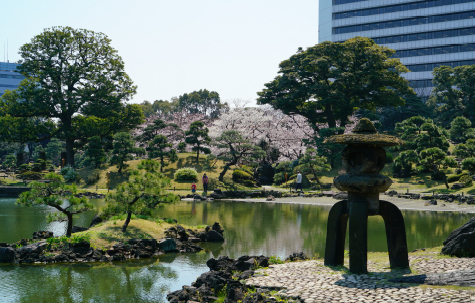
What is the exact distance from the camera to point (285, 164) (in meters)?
36.6

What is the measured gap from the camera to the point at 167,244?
12.3 metres

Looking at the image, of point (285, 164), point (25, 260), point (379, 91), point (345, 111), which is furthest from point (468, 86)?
point (25, 260)

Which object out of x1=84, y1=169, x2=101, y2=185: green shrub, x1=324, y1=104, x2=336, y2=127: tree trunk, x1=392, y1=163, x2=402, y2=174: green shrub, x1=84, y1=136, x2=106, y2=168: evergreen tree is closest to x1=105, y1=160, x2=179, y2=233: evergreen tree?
x1=84, y1=169, x2=101, y2=185: green shrub

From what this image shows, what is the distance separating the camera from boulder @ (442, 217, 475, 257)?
29.0 feet

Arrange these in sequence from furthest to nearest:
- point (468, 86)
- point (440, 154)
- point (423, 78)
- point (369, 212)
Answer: point (423, 78), point (468, 86), point (440, 154), point (369, 212)

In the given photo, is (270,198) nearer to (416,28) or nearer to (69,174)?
(69,174)

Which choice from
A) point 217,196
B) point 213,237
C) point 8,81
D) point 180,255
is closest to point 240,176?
point 217,196

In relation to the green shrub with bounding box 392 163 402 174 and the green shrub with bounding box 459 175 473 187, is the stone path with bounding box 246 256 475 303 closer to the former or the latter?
the green shrub with bounding box 459 175 473 187

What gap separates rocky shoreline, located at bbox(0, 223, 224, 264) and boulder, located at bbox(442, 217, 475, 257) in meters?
6.89

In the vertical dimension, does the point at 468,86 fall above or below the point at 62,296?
above

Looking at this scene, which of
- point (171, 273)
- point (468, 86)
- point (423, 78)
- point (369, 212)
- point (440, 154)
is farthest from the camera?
point (423, 78)

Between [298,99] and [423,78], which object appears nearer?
[298,99]

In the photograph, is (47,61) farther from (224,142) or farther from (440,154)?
(440,154)

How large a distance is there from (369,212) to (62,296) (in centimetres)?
625
